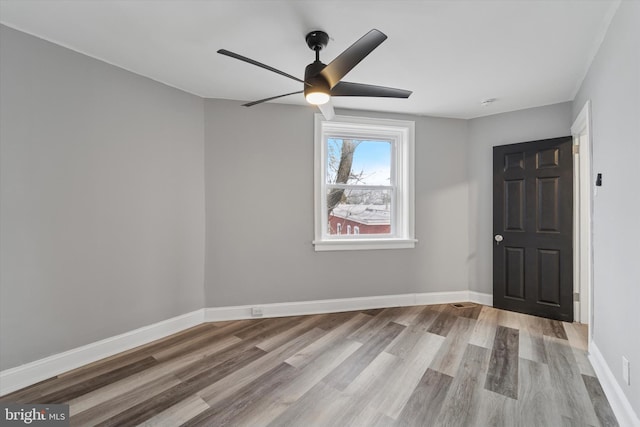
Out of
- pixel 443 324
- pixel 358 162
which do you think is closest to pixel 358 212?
pixel 358 162

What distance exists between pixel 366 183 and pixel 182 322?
263 cm

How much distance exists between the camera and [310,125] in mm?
3471

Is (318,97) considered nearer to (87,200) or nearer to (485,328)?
(87,200)

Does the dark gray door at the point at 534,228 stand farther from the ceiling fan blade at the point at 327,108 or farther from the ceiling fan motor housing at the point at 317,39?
the ceiling fan motor housing at the point at 317,39

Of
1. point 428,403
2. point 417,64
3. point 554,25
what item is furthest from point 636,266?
point 417,64

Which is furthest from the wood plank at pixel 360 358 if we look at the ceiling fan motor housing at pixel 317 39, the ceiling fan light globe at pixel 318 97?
the ceiling fan motor housing at pixel 317 39

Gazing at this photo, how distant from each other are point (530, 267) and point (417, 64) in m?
2.69

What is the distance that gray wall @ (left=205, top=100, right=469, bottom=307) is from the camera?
3258 mm

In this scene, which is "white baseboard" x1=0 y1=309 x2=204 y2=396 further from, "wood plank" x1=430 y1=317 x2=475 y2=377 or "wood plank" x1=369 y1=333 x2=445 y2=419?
"wood plank" x1=430 y1=317 x2=475 y2=377

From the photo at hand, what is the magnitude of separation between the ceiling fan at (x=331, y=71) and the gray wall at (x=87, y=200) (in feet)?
5.02

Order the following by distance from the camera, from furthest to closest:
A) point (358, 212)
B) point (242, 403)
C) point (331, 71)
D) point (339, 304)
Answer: point (358, 212) < point (339, 304) < point (242, 403) < point (331, 71)

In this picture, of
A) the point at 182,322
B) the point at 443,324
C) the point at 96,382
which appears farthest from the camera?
the point at 443,324

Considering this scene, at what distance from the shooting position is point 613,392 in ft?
5.97

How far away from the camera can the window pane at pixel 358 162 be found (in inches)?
145
